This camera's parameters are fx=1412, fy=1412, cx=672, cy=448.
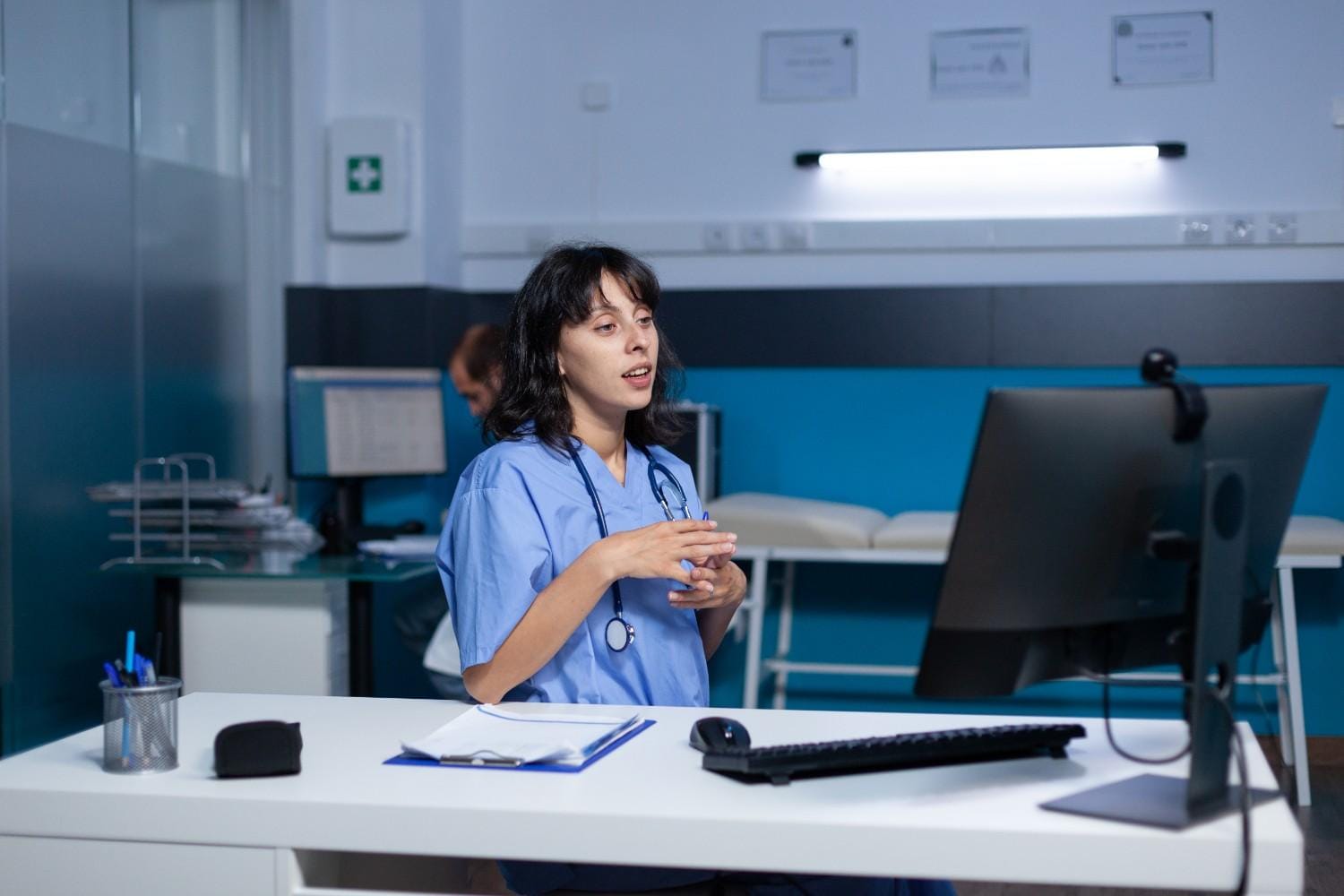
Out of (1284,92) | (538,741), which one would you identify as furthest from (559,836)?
(1284,92)

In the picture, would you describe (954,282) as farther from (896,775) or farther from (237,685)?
(896,775)

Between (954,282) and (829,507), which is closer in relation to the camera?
(829,507)

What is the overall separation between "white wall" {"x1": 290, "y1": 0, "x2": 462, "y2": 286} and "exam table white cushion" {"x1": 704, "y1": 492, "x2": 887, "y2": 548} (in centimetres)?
126

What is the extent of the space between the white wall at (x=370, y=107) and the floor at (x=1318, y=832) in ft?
8.16

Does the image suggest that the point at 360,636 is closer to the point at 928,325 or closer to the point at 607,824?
the point at 928,325

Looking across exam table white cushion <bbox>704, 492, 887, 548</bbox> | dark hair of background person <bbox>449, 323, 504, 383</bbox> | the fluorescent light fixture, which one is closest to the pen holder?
dark hair of background person <bbox>449, 323, 504, 383</bbox>

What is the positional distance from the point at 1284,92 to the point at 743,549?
6.82 ft

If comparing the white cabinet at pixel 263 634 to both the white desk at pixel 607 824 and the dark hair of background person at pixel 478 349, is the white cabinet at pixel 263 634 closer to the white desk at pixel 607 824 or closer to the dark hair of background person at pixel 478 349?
the dark hair of background person at pixel 478 349

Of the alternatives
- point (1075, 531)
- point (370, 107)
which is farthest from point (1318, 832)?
point (370, 107)

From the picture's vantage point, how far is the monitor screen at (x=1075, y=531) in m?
1.21

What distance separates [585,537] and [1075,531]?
0.76 meters

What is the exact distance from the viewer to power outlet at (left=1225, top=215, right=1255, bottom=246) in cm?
407

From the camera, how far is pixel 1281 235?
405 cm

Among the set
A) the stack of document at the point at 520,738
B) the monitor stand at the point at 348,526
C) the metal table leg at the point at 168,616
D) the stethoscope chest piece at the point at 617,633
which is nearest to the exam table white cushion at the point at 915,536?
the monitor stand at the point at 348,526
